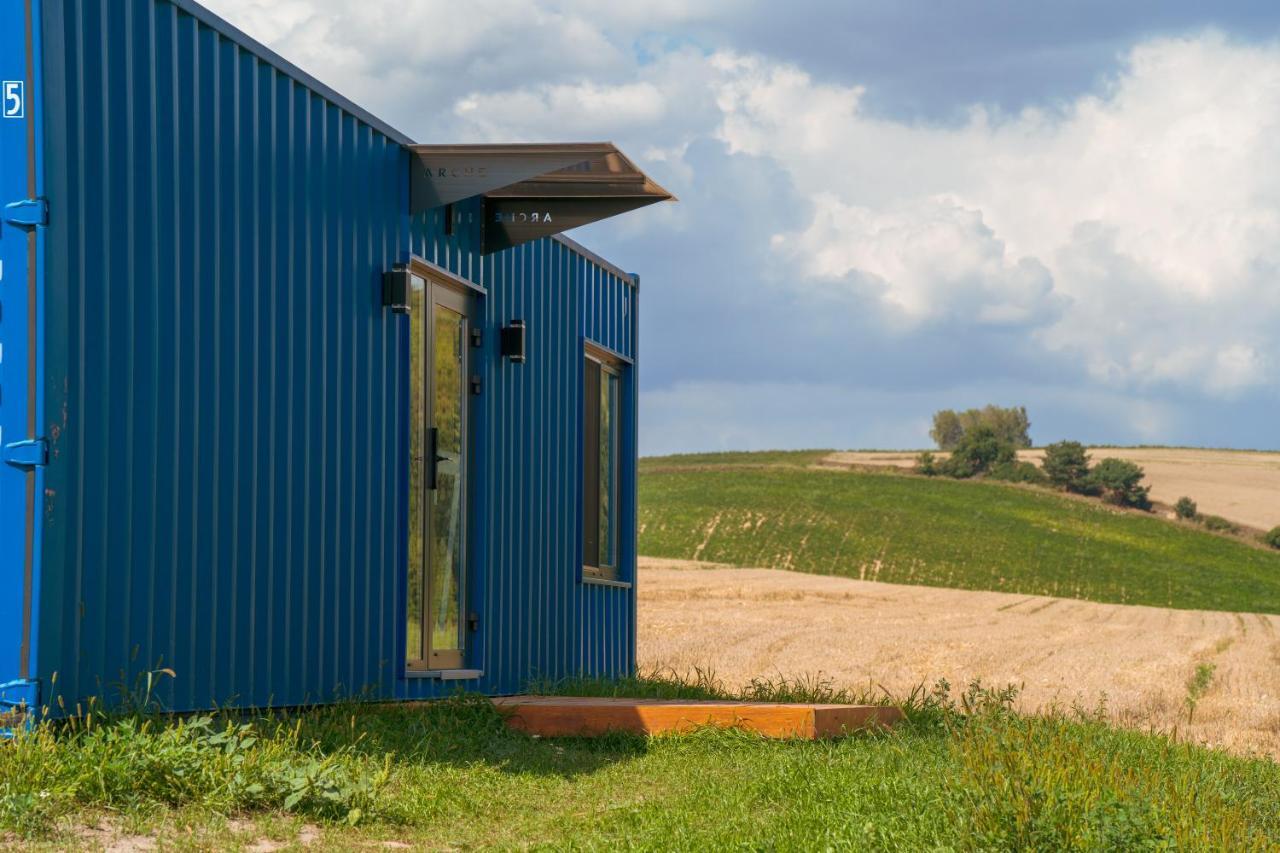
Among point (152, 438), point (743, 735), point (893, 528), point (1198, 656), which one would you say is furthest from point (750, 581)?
point (152, 438)

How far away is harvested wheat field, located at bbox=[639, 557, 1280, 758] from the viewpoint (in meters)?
14.4

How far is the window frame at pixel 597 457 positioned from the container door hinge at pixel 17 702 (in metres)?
6.49

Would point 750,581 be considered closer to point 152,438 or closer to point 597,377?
point 597,377

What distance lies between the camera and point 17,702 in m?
5.78

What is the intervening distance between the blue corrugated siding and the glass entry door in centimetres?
42

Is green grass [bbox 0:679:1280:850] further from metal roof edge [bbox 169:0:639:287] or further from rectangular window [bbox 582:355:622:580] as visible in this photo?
rectangular window [bbox 582:355:622:580]

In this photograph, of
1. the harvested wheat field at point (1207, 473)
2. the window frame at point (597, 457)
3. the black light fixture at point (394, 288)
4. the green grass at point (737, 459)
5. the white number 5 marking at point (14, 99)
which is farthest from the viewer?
the green grass at point (737, 459)

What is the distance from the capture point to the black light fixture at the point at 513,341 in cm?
1031

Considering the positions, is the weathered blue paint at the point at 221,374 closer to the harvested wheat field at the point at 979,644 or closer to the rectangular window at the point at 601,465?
the rectangular window at the point at 601,465

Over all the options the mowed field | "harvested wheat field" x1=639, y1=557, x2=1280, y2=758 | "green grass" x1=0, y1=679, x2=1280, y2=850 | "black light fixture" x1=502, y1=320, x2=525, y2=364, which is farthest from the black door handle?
"harvested wheat field" x1=639, y1=557, x2=1280, y2=758

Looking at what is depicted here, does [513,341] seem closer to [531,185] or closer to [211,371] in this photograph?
[531,185]

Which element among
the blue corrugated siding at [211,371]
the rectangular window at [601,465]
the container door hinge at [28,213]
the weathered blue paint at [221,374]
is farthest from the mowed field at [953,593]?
the container door hinge at [28,213]

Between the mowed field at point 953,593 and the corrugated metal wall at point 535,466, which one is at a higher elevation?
the corrugated metal wall at point 535,466

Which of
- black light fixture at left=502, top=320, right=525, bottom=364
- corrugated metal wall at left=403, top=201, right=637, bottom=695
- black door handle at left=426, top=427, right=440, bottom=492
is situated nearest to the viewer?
black door handle at left=426, top=427, right=440, bottom=492
